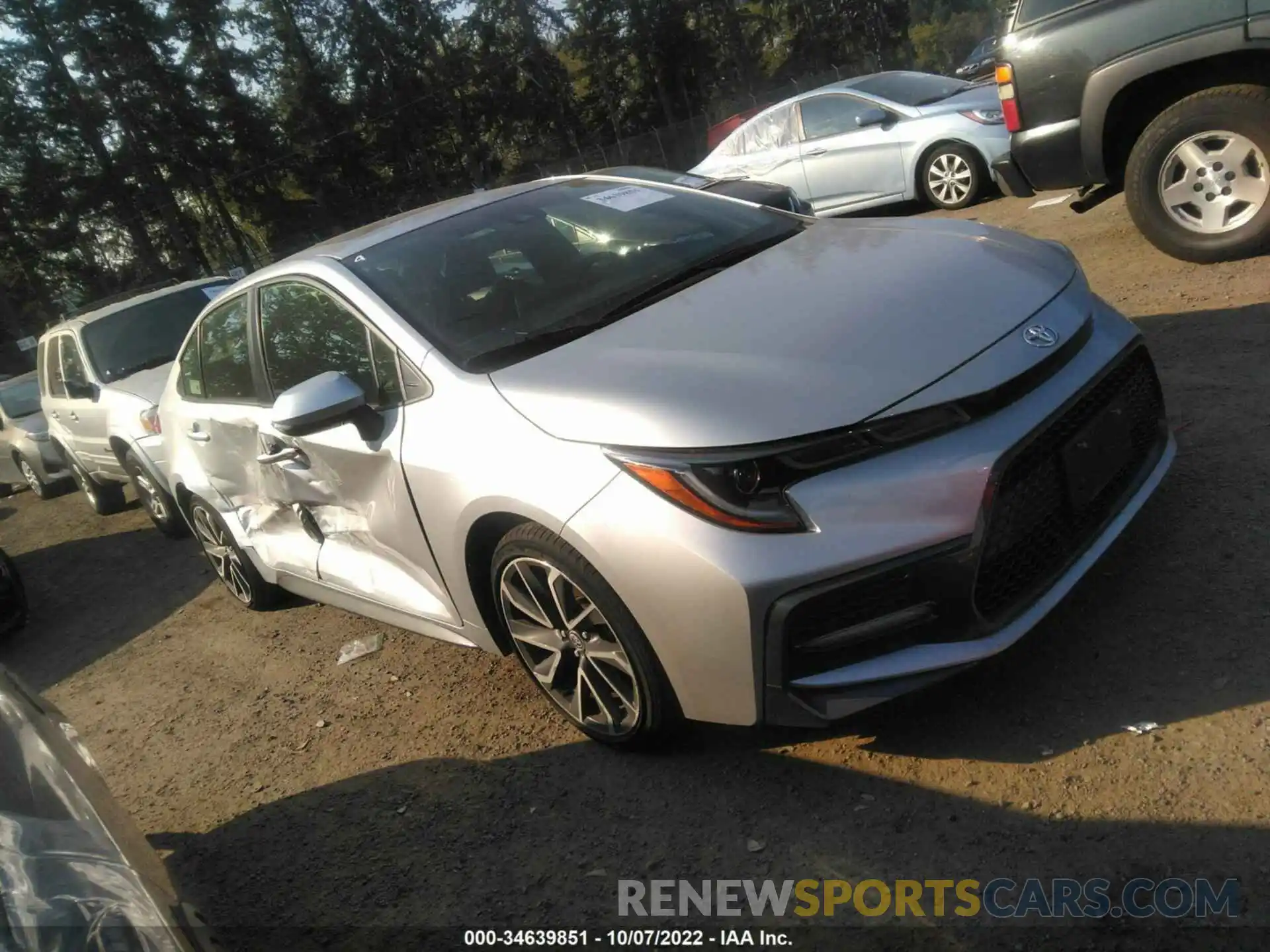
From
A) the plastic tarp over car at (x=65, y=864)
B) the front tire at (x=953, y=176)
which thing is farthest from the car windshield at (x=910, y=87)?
the plastic tarp over car at (x=65, y=864)

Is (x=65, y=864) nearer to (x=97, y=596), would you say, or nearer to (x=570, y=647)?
(x=570, y=647)

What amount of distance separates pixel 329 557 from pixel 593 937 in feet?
6.64

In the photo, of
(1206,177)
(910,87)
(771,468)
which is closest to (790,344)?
(771,468)

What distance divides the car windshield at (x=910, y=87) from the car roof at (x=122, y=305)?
6.39 meters

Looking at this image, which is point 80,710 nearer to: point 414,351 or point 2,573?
point 2,573

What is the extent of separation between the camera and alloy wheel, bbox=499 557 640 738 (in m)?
2.89

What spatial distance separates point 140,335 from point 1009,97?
260 inches

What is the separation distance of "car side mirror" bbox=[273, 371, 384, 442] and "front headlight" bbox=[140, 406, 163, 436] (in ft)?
A: 13.4

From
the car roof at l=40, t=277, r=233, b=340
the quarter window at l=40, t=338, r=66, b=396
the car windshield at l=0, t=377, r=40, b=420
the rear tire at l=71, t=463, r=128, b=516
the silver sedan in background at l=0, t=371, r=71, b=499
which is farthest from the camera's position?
the car windshield at l=0, t=377, r=40, b=420

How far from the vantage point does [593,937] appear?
253 cm

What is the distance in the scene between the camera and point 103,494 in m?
9.13

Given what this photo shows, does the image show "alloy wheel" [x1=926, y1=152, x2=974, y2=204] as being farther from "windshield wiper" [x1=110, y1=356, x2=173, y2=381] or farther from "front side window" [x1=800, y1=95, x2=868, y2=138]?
"windshield wiper" [x1=110, y1=356, x2=173, y2=381]

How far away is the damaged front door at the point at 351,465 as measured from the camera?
336 cm

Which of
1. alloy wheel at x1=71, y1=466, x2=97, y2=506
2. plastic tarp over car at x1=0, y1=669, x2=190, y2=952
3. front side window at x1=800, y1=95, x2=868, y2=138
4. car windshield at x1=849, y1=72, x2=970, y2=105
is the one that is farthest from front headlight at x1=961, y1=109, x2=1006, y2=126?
plastic tarp over car at x1=0, y1=669, x2=190, y2=952
